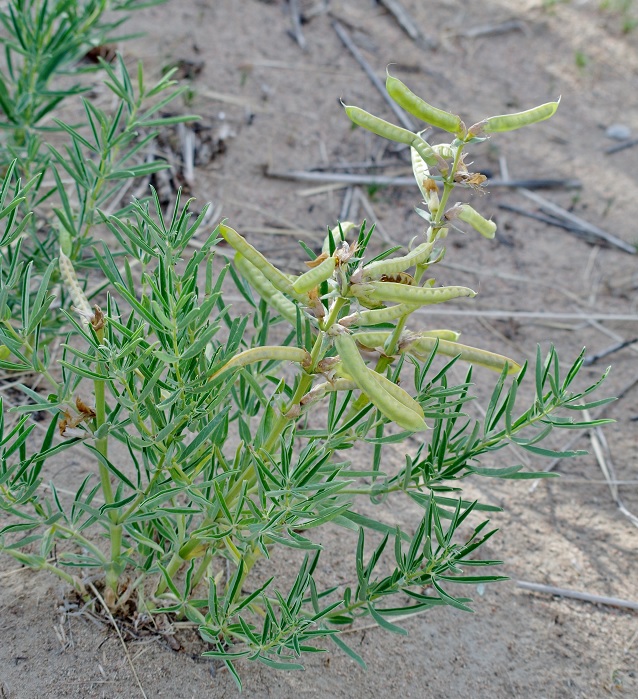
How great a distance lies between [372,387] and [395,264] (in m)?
0.16

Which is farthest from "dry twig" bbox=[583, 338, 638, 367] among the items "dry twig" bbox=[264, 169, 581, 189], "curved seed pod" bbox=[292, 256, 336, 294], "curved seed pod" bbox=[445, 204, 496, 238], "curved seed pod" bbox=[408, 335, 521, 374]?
"curved seed pod" bbox=[292, 256, 336, 294]

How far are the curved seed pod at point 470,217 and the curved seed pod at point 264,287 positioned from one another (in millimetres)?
261

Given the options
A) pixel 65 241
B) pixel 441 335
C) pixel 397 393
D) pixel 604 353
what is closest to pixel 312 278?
pixel 397 393

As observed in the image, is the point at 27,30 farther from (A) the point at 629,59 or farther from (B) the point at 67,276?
(A) the point at 629,59

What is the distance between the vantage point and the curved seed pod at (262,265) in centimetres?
117

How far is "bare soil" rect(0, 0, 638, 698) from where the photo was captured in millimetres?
1632

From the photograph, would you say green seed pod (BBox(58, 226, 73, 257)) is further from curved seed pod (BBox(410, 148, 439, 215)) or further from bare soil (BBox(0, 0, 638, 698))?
curved seed pod (BBox(410, 148, 439, 215))

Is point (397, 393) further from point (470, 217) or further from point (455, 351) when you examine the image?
point (470, 217)

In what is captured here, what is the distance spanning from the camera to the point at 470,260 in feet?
10.3

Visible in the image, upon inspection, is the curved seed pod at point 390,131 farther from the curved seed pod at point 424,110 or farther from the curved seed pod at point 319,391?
the curved seed pod at point 319,391

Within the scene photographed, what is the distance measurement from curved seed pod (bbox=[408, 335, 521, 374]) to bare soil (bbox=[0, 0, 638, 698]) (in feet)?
2.39

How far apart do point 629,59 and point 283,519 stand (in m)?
3.88

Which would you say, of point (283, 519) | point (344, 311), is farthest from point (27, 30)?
point (283, 519)

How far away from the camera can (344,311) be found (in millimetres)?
1456
